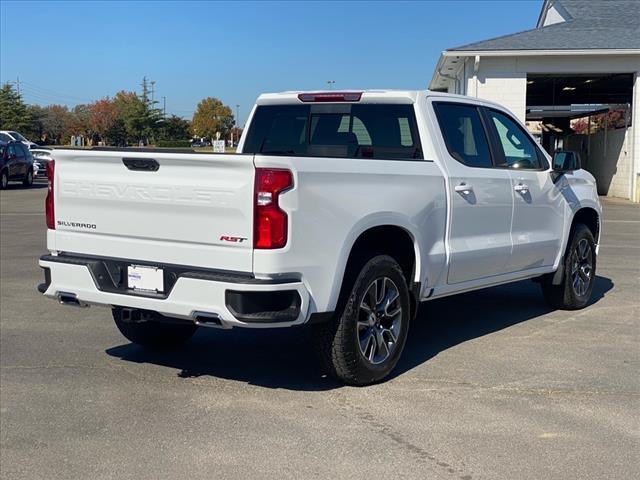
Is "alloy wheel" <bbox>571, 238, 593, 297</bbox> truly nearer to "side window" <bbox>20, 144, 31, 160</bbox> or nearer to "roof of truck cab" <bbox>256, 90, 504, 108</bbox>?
"roof of truck cab" <bbox>256, 90, 504, 108</bbox>

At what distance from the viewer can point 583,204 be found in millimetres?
7703

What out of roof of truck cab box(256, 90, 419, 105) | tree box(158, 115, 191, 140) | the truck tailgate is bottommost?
the truck tailgate

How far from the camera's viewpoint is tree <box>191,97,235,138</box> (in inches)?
3482

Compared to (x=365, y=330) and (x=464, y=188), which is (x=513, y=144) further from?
(x=365, y=330)

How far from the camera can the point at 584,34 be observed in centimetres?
2311

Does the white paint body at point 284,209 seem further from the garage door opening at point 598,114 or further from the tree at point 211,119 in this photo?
the tree at point 211,119

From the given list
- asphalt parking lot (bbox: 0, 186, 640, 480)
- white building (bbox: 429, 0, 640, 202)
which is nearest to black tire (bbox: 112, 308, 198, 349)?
asphalt parking lot (bbox: 0, 186, 640, 480)

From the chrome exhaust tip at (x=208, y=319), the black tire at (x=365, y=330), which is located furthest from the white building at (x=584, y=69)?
the chrome exhaust tip at (x=208, y=319)

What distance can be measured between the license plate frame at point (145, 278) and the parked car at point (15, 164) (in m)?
25.2

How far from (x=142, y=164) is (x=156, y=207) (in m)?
0.30

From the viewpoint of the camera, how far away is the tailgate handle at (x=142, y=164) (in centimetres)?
480

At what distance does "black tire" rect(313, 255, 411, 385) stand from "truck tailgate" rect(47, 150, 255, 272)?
0.87 m

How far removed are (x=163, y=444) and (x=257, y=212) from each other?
1.43 metres

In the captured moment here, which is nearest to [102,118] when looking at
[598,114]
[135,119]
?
[135,119]
